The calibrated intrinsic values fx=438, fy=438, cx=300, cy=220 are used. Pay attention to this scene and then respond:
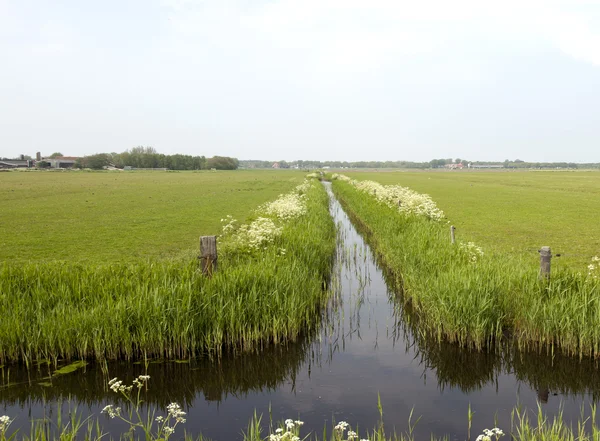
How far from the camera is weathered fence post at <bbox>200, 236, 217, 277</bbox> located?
10.0 metres

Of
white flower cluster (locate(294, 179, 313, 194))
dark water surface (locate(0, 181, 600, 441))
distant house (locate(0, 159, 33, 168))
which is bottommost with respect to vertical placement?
dark water surface (locate(0, 181, 600, 441))

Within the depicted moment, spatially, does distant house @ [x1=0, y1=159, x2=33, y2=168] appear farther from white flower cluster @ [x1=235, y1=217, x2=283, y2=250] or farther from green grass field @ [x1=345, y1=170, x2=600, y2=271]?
white flower cluster @ [x1=235, y1=217, x2=283, y2=250]

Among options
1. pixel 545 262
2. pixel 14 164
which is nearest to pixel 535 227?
pixel 545 262

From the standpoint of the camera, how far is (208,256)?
10070 mm

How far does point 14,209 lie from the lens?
32188 mm

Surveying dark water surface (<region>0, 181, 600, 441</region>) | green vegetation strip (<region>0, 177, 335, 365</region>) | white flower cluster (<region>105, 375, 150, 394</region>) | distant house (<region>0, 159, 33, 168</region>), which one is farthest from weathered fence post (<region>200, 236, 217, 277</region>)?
distant house (<region>0, 159, 33, 168</region>)

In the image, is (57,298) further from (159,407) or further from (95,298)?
(159,407)

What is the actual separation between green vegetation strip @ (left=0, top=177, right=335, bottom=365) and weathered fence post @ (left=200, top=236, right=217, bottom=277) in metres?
0.23

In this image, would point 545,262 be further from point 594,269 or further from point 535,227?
point 535,227

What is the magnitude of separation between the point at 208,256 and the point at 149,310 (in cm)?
208

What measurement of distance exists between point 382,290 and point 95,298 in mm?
8220

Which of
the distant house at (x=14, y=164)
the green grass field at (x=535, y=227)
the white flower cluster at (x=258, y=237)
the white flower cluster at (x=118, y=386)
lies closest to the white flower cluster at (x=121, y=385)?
the white flower cluster at (x=118, y=386)

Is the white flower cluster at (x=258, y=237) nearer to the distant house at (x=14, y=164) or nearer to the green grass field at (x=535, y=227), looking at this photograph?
the green grass field at (x=535, y=227)

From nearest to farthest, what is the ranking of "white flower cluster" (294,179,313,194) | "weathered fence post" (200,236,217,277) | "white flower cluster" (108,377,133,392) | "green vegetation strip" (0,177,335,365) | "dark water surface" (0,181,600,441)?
1. "white flower cluster" (108,377,133,392)
2. "dark water surface" (0,181,600,441)
3. "green vegetation strip" (0,177,335,365)
4. "weathered fence post" (200,236,217,277)
5. "white flower cluster" (294,179,313,194)
